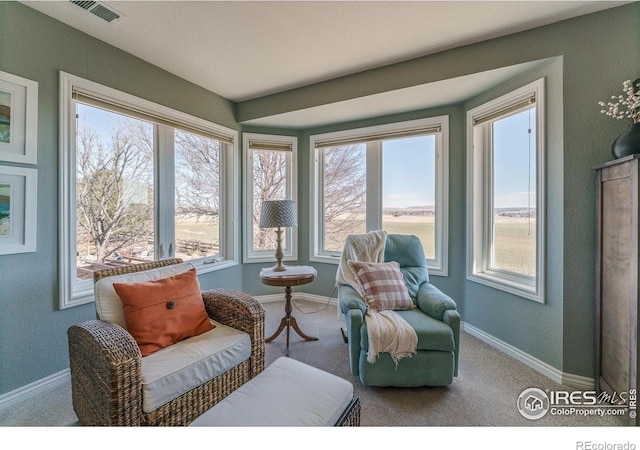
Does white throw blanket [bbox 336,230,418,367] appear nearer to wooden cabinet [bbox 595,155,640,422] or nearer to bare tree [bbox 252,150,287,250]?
wooden cabinet [bbox 595,155,640,422]

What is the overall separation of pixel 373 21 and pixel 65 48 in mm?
2200

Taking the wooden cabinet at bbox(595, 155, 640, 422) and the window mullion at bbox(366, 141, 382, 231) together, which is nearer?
the wooden cabinet at bbox(595, 155, 640, 422)

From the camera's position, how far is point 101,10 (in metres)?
1.77

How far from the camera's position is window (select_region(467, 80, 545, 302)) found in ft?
6.71

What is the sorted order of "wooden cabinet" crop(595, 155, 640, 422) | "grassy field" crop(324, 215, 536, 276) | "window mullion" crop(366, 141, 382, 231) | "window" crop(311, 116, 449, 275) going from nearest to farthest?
1. "wooden cabinet" crop(595, 155, 640, 422)
2. "grassy field" crop(324, 215, 536, 276)
3. "window" crop(311, 116, 449, 275)
4. "window mullion" crop(366, 141, 382, 231)

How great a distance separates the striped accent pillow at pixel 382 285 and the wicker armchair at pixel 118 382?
93 centimetres

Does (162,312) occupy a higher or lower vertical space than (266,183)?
lower

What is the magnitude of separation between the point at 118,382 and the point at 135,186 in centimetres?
182

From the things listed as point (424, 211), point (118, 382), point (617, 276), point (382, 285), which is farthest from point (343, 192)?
point (118, 382)

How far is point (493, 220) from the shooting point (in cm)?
256

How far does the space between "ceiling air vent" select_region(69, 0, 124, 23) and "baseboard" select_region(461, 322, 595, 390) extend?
12.7 feet

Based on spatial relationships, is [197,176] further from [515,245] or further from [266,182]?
[515,245]

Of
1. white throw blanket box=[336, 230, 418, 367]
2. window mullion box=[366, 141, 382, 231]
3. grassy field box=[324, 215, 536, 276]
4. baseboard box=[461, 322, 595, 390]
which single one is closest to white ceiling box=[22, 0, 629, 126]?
window mullion box=[366, 141, 382, 231]
